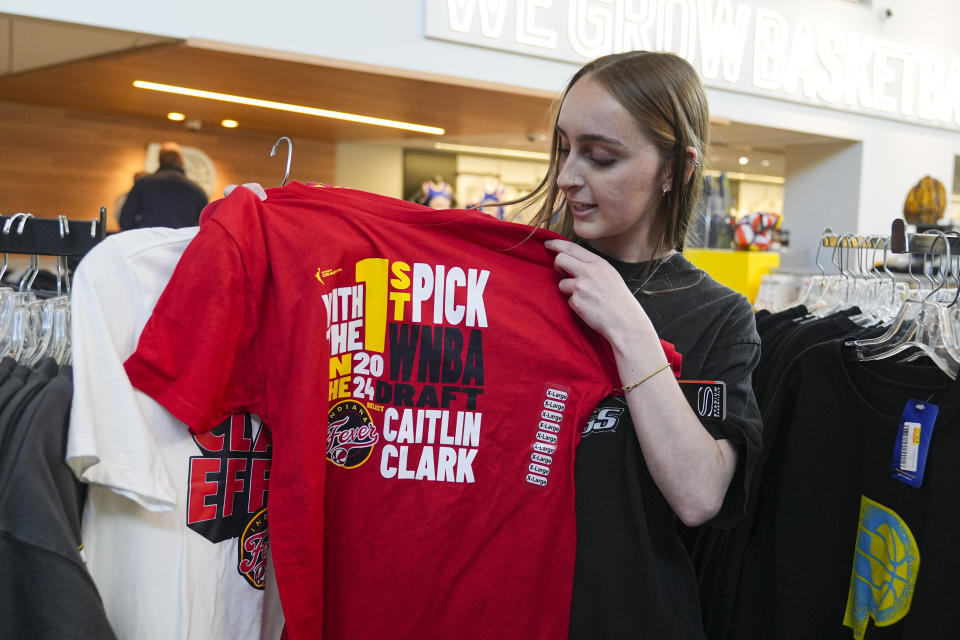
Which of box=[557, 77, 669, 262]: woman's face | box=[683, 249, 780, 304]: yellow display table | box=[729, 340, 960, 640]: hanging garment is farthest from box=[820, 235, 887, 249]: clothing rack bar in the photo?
box=[683, 249, 780, 304]: yellow display table

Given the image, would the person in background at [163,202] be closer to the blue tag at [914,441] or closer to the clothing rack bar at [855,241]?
the clothing rack bar at [855,241]

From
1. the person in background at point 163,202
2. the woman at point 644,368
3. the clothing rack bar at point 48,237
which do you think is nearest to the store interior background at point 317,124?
the person in background at point 163,202

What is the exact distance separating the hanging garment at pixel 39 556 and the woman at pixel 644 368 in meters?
0.63

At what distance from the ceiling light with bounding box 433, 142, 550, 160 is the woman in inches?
313

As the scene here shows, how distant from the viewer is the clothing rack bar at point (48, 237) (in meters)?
1.13

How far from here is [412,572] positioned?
→ 1.09 meters

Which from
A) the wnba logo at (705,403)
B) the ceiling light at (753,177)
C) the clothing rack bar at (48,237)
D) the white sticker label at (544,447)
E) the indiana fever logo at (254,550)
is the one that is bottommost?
the indiana fever logo at (254,550)

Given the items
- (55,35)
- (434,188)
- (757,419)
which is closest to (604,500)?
(757,419)

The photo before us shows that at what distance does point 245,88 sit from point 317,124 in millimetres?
1804

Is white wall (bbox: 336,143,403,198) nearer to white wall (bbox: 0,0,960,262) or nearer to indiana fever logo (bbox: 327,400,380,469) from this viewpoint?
white wall (bbox: 0,0,960,262)

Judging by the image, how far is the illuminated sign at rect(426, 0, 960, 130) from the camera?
484 cm

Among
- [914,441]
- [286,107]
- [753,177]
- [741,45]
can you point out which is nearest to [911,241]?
[914,441]

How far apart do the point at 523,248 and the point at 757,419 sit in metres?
0.42

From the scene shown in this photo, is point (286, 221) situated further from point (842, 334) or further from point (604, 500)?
point (842, 334)
